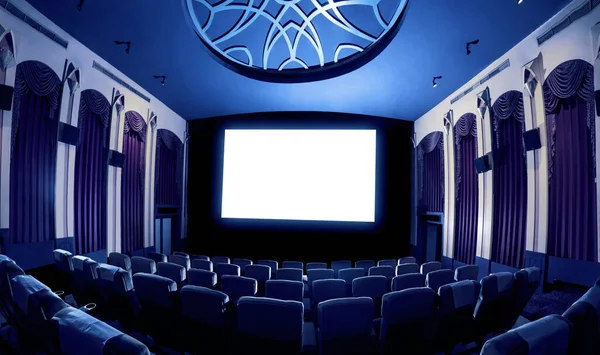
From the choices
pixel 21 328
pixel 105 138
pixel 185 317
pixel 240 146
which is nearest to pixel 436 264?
pixel 185 317

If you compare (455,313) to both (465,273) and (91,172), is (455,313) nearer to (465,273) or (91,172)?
(465,273)

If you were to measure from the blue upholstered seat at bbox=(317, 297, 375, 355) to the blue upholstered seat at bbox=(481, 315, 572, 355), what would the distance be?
41.3 inches

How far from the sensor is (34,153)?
13.5 ft

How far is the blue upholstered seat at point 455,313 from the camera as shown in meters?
2.35

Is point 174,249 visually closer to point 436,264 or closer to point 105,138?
point 105,138

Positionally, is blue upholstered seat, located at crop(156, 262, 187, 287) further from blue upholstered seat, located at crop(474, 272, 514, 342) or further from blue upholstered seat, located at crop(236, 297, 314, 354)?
blue upholstered seat, located at crop(474, 272, 514, 342)

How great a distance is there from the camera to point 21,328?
6.24ft

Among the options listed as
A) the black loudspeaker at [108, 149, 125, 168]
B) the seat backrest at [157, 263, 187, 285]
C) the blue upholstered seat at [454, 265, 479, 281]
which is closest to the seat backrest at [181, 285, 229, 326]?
the seat backrest at [157, 263, 187, 285]

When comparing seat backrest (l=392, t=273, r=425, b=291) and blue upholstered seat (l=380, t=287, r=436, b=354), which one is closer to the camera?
blue upholstered seat (l=380, t=287, r=436, b=354)

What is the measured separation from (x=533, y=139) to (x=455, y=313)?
3.26m

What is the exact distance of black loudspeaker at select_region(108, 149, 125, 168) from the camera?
5.69 meters

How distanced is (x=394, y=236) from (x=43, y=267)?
770 centimetres

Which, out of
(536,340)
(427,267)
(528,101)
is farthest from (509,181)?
(536,340)

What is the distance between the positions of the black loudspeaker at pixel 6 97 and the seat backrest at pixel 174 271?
2747 millimetres
